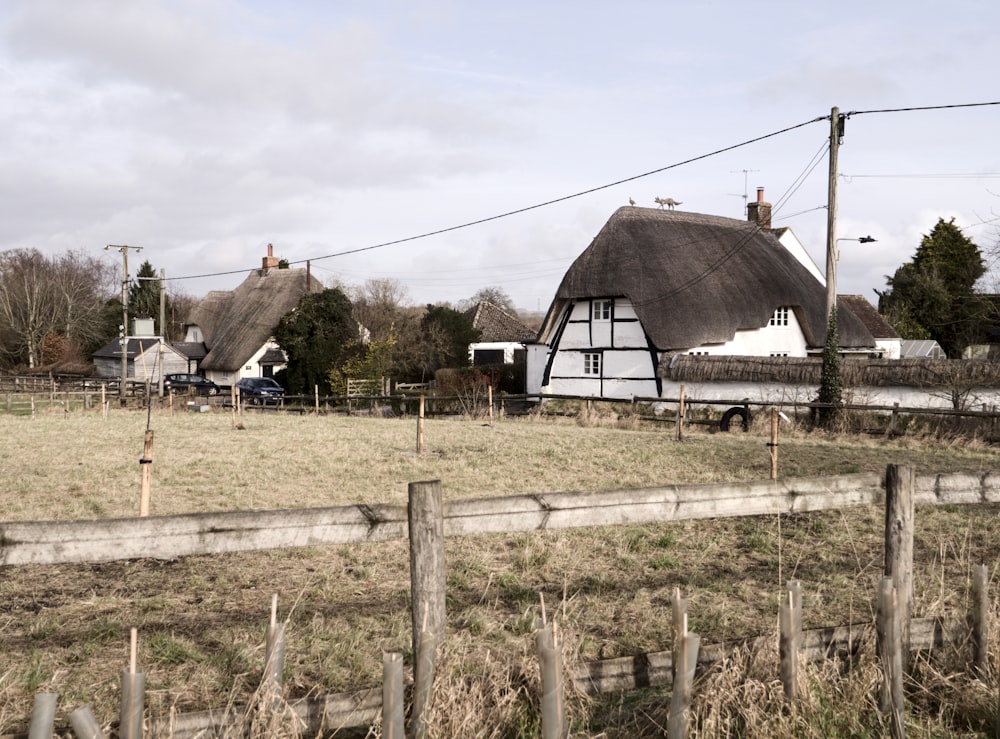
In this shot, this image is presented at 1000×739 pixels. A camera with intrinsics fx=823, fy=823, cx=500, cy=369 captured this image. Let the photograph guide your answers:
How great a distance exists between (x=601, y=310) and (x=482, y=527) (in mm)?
27173

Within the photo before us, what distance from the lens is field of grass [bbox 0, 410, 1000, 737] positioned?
4.01 meters

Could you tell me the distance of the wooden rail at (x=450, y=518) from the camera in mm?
3322

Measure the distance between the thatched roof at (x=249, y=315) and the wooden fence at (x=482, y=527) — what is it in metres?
47.2

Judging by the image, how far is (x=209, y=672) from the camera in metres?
4.50

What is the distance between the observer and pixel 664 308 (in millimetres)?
28703

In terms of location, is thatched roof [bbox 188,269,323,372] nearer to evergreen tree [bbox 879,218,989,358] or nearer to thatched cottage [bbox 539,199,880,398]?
thatched cottage [bbox 539,199,880,398]

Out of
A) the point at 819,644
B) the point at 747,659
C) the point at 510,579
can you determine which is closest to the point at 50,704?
the point at 747,659

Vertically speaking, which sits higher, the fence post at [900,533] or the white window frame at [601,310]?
the white window frame at [601,310]

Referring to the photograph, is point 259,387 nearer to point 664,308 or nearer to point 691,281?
point 664,308

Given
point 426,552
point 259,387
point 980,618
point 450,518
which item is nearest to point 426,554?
point 426,552

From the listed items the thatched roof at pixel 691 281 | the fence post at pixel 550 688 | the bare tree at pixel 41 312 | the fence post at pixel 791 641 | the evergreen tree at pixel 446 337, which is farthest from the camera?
the bare tree at pixel 41 312

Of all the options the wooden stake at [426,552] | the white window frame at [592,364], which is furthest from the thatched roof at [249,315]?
the wooden stake at [426,552]

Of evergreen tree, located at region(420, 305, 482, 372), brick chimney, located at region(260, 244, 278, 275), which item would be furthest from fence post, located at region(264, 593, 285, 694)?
brick chimney, located at region(260, 244, 278, 275)

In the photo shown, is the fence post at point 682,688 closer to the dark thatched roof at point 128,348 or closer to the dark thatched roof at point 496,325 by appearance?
the dark thatched roof at point 496,325
